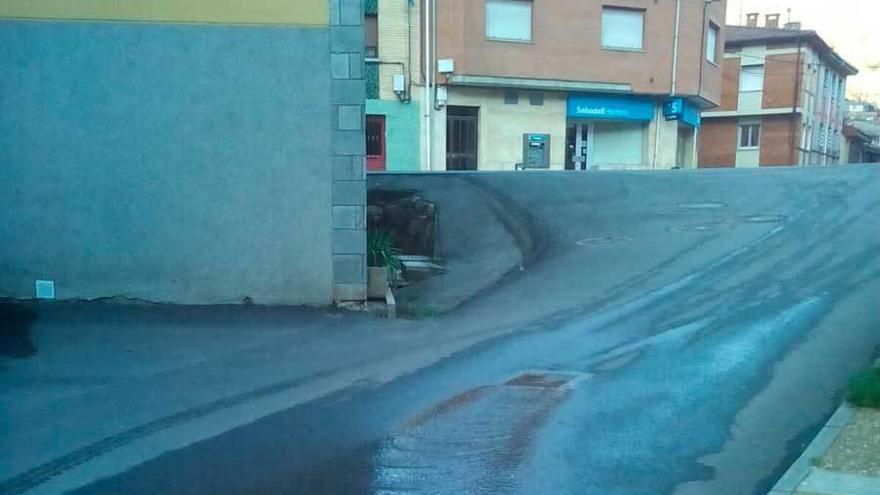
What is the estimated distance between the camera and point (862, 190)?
16.9 meters

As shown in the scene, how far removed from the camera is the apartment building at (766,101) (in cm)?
4100

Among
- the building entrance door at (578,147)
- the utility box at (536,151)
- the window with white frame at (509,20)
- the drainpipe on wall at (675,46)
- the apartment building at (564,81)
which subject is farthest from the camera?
the building entrance door at (578,147)

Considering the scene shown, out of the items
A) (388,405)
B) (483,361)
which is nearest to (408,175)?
(483,361)

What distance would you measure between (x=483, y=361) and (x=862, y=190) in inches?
520

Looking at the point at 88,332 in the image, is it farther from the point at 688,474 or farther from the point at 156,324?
the point at 688,474

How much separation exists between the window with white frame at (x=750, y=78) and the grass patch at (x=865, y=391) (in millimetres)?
39809

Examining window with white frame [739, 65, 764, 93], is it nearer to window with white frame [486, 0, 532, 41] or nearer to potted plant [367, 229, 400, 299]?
window with white frame [486, 0, 532, 41]

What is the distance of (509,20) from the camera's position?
2772 cm

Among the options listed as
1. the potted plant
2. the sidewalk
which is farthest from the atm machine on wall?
the sidewalk

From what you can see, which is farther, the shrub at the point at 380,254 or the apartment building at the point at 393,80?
the apartment building at the point at 393,80

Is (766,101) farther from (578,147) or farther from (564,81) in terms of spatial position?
(564,81)

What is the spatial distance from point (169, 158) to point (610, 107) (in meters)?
23.6

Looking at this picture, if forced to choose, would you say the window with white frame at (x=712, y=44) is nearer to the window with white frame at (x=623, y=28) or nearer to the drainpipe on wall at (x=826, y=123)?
the window with white frame at (x=623, y=28)

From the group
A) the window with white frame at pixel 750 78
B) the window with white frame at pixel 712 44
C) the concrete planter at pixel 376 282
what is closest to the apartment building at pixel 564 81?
the window with white frame at pixel 712 44
